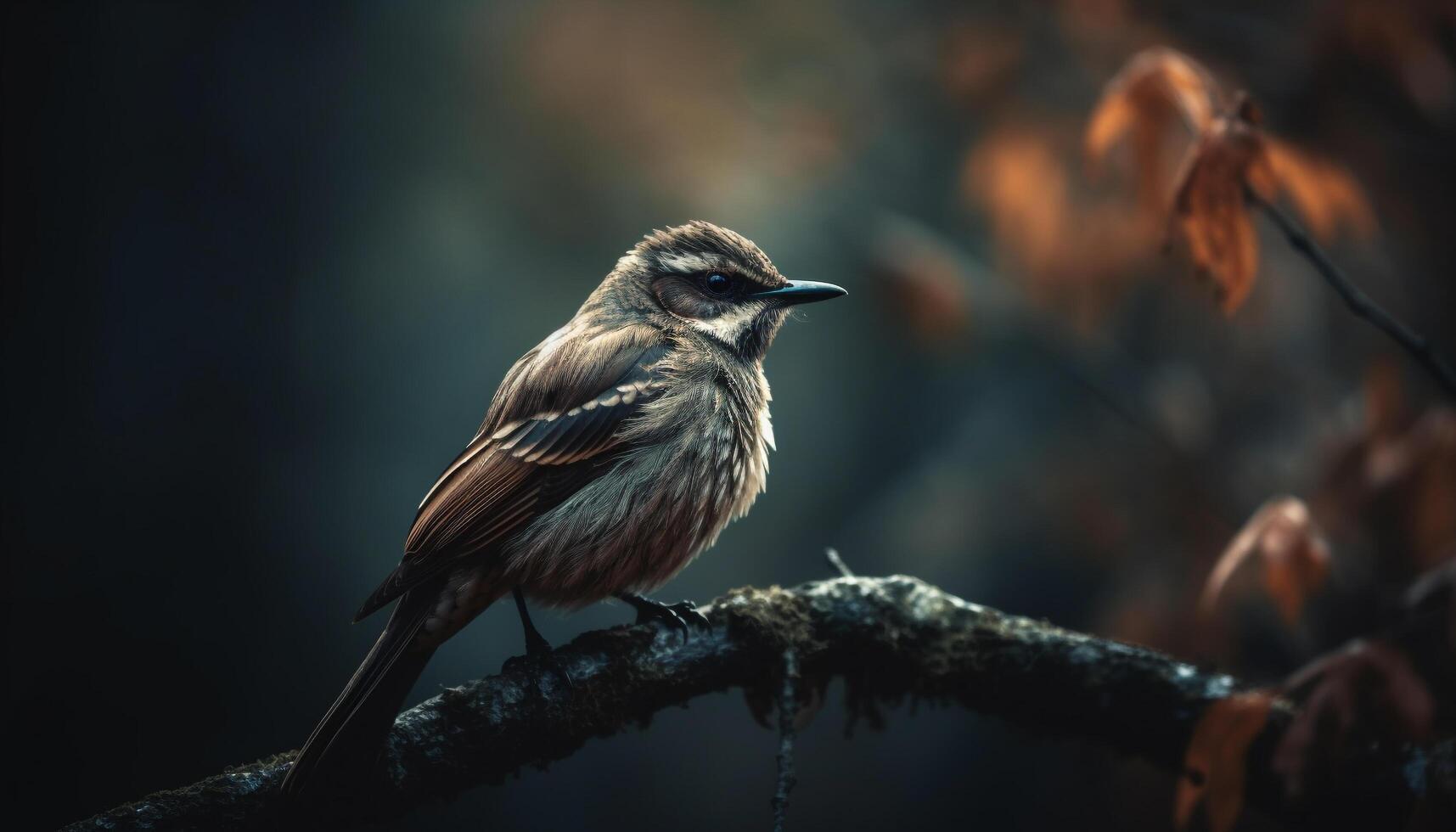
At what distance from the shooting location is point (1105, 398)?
459 cm

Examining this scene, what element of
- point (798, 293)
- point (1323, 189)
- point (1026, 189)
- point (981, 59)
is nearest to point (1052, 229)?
point (1026, 189)

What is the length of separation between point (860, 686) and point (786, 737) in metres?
0.62

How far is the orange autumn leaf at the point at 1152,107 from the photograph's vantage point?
3.15m

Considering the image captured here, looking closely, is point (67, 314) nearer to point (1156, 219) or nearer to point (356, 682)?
point (356, 682)

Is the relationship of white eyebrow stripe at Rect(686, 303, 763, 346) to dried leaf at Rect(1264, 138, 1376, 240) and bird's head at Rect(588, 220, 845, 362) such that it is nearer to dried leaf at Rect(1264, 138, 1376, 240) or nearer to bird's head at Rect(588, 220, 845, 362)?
bird's head at Rect(588, 220, 845, 362)

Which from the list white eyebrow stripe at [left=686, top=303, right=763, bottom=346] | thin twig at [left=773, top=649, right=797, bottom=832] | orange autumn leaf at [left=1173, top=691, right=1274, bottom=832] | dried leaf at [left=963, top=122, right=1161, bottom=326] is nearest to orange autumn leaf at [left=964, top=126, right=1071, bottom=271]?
dried leaf at [left=963, top=122, right=1161, bottom=326]

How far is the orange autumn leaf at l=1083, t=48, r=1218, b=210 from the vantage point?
3.15 metres

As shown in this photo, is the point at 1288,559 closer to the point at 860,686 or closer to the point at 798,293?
the point at 860,686

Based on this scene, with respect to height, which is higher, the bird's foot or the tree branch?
the bird's foot

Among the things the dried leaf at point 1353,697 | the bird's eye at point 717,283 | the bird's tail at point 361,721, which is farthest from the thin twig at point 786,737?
the bird's eye at point 717,283

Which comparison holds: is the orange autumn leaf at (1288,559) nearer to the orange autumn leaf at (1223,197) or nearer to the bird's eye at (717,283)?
the orange autumn leaf at (1223,197)

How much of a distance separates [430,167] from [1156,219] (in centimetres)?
449

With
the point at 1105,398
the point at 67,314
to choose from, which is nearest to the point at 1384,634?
the point at 1105,398

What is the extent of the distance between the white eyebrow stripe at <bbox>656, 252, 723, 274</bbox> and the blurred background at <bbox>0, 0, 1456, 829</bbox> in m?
0.73
